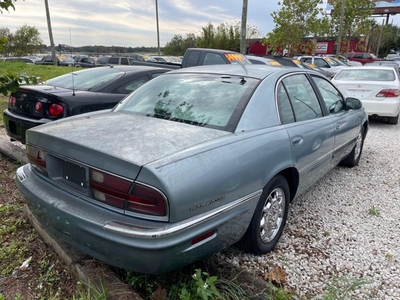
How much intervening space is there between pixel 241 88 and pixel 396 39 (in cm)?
6540

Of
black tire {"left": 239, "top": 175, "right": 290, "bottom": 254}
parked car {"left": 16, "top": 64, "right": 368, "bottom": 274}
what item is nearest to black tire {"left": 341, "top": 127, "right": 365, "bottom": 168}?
parked car {"left": 16, "top": 64, "right": 368, "bottom": 274}

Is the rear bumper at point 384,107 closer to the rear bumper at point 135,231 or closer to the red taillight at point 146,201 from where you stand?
the rear bumper at point 135,231

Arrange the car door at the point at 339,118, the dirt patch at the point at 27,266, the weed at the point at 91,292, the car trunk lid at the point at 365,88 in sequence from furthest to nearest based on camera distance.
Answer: the car trunk lid at the point at 365,88 < the car door at the point at 339,118 < the dirt patch at the point at 27,266 < the weed at the point at 91,292

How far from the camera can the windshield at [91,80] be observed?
15.4ft

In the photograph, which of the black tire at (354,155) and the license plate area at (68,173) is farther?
the black tire at (354,155)

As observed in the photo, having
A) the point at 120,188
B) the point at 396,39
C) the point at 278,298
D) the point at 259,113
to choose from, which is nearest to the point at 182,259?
the point at 120,188

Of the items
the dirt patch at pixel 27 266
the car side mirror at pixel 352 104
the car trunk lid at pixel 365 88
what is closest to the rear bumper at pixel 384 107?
the car trunk lid at pixel 365 88

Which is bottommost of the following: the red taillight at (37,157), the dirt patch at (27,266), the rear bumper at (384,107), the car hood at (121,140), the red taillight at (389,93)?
the dirt patch at (27,266)

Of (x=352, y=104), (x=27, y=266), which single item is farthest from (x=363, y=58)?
(x=27, y=266)

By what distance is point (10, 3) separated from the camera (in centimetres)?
310

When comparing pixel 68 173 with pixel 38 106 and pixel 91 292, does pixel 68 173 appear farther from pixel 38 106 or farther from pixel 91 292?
pixel 38 106

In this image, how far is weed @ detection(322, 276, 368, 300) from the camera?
2.11 meters

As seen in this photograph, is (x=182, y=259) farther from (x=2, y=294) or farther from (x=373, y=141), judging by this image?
(x=373, y=141)

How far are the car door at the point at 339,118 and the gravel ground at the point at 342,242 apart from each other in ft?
1.69
